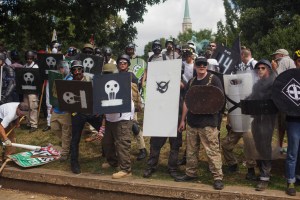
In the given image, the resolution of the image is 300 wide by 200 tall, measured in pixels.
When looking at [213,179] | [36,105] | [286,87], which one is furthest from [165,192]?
[36,105]

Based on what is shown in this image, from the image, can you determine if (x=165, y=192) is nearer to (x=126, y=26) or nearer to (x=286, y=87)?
(x=286, y=87)

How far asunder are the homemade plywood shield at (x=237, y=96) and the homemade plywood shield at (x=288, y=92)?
1.46ft

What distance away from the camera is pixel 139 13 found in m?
14.0

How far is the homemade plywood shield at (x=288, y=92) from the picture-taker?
5520mm

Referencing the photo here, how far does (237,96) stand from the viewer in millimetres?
6242

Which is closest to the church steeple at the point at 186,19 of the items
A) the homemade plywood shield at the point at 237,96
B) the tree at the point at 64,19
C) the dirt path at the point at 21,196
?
the tree at the point at 64,19

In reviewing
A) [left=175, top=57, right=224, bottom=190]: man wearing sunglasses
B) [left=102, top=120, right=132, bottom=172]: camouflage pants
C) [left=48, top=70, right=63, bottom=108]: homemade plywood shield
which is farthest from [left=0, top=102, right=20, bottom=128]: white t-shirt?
[left=175, top=57, right=224, bottom=190]: man wearing sunglasses

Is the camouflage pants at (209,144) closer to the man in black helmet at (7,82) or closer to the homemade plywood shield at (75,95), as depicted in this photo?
the homemade plywood shield at (75,95)

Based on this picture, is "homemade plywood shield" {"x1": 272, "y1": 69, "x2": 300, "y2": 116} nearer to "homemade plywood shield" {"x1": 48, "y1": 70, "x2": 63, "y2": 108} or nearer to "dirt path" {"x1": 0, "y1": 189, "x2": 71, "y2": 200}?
"homemade plywood shield" {"x1": 48, "y1": 70, "x2": 63, "y2": 108}

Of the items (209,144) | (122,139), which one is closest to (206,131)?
(209,144)

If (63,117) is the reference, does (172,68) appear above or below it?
above

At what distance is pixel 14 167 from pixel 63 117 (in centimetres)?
138

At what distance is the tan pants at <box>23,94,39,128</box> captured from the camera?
973 centimetres

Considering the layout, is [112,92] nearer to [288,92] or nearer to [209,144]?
Result: [209,144]
